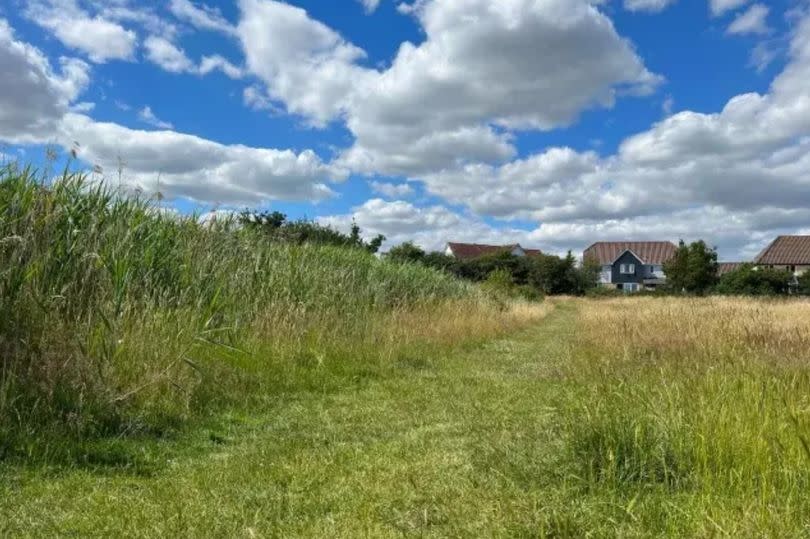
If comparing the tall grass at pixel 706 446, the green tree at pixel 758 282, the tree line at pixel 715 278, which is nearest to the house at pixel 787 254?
the tree line at pixel 715 278

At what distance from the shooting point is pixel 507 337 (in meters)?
15.4

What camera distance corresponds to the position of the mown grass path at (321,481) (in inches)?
119

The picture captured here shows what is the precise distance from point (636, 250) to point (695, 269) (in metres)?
42.0

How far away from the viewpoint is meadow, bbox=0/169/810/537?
10.1 ft

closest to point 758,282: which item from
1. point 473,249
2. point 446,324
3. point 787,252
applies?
point 787,252

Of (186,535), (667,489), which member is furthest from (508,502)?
(186,535)

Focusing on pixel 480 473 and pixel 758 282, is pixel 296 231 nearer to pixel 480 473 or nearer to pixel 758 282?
pixel 480 473

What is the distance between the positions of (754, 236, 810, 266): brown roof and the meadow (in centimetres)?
7450

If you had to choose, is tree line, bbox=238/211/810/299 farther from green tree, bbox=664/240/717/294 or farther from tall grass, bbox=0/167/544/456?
tall grass, bbox=0/167/544/456

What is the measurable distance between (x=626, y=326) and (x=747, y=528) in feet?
35.5

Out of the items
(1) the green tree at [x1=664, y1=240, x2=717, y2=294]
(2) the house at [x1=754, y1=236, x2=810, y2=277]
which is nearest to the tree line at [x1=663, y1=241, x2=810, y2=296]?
(1) the green tree at [x1=664, y1=240, x2=717, y2=294]

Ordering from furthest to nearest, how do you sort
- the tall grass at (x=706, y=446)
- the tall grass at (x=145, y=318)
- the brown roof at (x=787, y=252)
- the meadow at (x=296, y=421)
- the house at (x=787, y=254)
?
the brown roof at (x=787, y=252), the house at (x=787, y=254), the tall grass at (x=145, y=318), the meadow at (x=296, y=421), the tall grass at (x=706, y=446)

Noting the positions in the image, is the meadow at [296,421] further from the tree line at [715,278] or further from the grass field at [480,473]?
the tree line at [715,278]

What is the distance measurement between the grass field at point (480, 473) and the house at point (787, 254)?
77.4 m
